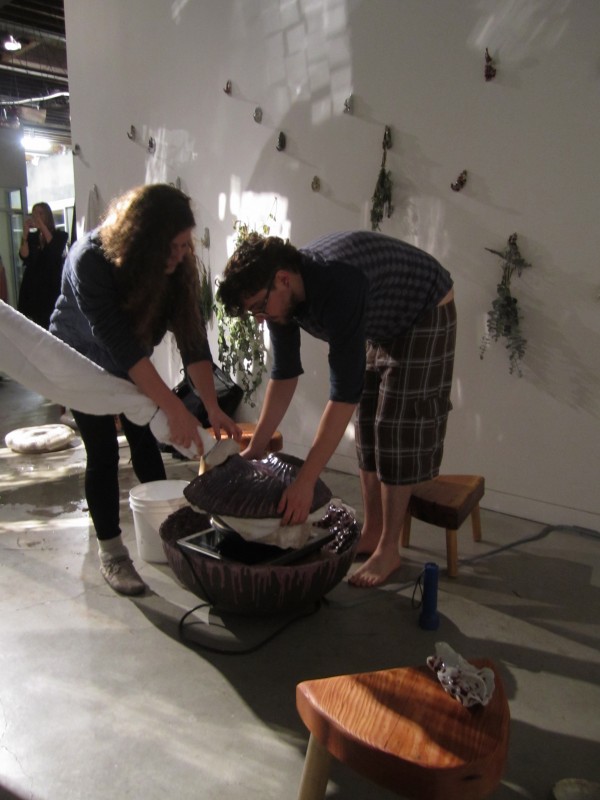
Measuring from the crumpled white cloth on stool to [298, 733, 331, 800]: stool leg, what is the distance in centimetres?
91

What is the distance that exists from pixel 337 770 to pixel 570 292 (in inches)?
78.7

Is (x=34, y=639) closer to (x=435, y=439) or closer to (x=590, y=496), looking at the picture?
(x=435, y=439)

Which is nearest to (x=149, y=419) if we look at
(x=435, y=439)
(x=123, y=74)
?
(x=435, y=439)

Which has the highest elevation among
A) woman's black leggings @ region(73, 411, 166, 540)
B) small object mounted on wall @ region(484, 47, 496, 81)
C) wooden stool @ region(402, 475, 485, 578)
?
small object mounted on wall @ region(484, 47, 496, 81)

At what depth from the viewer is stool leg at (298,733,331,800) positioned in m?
1.15

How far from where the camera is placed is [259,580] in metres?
1.69

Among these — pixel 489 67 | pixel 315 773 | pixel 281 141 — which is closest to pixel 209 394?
pixel 315 773

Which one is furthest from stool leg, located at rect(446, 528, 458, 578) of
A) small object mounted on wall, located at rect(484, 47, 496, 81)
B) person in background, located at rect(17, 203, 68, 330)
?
person in background, located at rect(17, 203, 68, 330)

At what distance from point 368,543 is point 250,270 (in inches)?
49.1

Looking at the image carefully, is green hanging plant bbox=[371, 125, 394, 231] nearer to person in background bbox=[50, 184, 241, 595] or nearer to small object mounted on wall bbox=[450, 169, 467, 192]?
small object mounted on wall bbox=[450, 169, 467, 192]

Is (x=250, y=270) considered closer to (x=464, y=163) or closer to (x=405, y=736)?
(x=405, y=736)

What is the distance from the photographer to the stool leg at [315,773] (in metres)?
1.15

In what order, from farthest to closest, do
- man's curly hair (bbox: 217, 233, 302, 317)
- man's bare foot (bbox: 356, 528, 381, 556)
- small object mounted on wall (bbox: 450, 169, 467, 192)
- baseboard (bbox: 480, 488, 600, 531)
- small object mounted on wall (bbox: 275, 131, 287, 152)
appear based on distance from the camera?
small object mounted on wall (bbox: 275, 131, 287, 152), small object mounted on wall (bbox: 450, 169, 467, 192), baseboard (bbox: 480, 488, 600, 531), man's bare foot (bbox: 356, 528, 381, 556), man's curly hair (bbox: 217, 233, 302, 317)

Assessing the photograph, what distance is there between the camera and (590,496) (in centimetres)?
258
